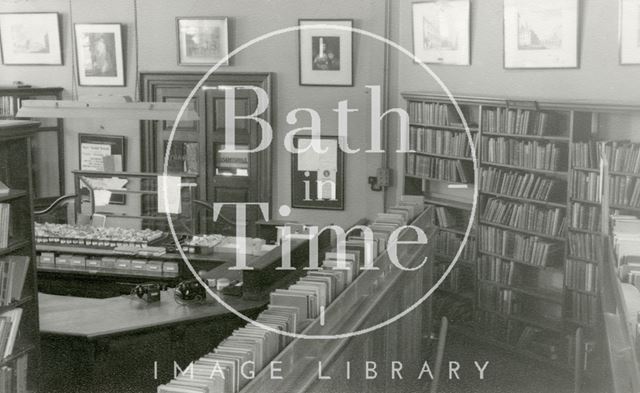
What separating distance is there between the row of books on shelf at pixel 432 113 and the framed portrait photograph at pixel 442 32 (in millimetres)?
512

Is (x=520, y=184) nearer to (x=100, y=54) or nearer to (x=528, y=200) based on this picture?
(x=528, y=200)

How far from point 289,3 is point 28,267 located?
5.91 meters

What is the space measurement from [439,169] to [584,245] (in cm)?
224

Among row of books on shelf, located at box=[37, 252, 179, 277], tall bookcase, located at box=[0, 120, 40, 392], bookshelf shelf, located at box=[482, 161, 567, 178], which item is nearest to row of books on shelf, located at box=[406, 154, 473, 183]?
bookshelf shelf, located at box=[482, 161, 567, 178]

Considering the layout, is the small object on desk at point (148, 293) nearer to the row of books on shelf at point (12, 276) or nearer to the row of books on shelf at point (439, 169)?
the row of books on shelf at point (12, 276)

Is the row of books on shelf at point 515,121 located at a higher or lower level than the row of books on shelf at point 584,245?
higher

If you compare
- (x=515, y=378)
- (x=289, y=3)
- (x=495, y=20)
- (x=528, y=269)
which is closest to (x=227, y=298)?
(x=515, y=378)

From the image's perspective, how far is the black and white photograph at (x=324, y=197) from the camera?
5840mm

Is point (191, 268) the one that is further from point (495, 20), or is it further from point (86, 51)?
point (86, 51)

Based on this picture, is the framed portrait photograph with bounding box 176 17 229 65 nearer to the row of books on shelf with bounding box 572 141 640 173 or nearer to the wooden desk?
the row of books on shelf with bounding box 572 141 640 173

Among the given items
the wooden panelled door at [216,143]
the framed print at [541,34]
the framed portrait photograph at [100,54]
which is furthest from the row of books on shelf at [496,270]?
the framed portrait photograph at [100,54]

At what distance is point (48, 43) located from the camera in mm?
12109

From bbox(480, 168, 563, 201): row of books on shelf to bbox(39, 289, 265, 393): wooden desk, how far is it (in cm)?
314

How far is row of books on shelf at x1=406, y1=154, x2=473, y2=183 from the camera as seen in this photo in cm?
920
